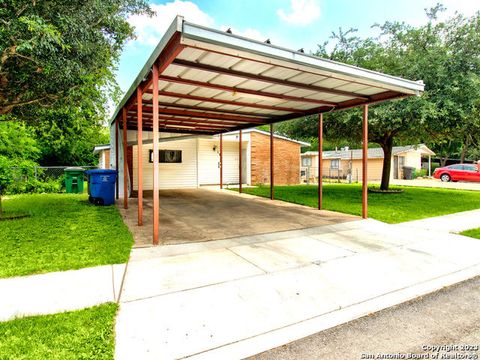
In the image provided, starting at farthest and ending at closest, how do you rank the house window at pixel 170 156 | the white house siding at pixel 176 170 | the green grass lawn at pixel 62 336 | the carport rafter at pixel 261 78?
the house window at pixel 170 156 → the white house siding at pixel 176 170 → the carport rafter at pixel 261 78 → the green grass lawn at pixel 62 336

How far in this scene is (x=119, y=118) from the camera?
1019cm

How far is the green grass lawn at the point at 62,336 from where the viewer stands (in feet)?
6.66

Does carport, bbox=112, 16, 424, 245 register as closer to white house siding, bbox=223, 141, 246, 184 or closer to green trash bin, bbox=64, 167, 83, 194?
green trash bin, bbox=64, 167, 83, 194

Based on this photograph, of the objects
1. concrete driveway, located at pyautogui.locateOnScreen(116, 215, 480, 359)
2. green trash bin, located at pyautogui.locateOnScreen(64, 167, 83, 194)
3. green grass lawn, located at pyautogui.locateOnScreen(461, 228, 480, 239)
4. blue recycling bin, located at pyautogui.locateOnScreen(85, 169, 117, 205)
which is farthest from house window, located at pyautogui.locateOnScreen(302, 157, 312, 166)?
concrete driveway, located at pyautogui.locateOnScreen(116, 215, 480, 359)

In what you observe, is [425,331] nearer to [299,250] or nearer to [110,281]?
[299,250]

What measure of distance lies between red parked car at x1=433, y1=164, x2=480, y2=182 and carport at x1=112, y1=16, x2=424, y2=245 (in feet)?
61.9

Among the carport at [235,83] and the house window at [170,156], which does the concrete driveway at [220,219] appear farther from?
the house window at [170,156]

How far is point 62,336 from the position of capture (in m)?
2.23

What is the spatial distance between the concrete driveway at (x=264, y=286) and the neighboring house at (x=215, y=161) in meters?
10.9

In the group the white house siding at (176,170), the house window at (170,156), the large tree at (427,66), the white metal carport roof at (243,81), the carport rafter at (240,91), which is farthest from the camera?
the house window at (170,156)

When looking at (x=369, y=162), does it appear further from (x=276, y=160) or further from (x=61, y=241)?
(x=61, y=241)

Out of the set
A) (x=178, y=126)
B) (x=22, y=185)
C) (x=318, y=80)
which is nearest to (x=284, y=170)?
(x=178, y=126)

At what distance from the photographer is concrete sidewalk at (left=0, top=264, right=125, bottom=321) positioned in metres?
2.72

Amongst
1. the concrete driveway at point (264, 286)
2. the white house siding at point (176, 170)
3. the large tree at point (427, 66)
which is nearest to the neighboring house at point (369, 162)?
the white house siding at point (176, 170)
